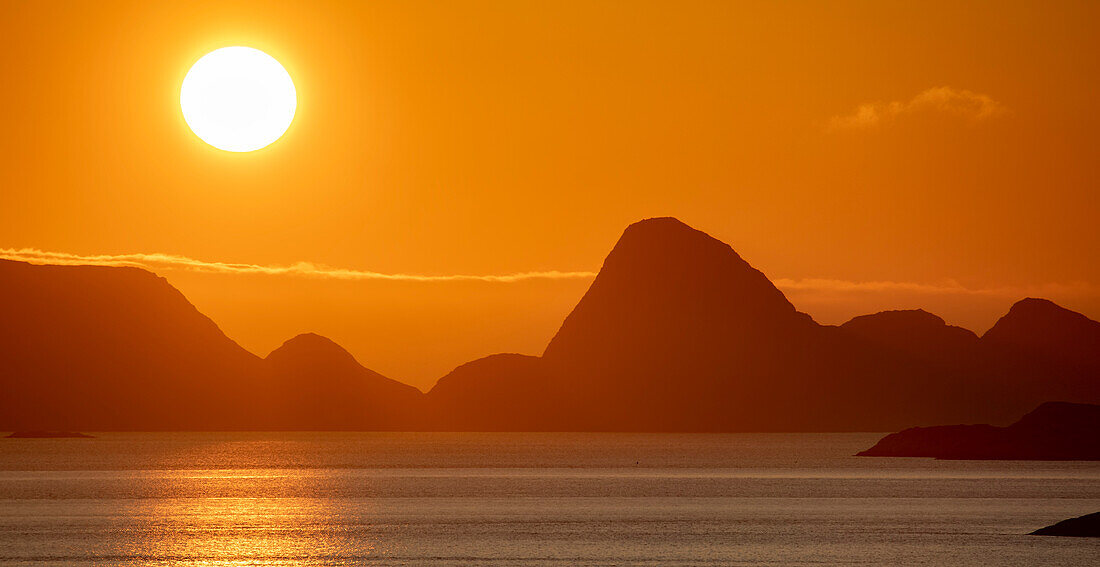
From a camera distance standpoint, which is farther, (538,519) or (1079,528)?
(538,519)

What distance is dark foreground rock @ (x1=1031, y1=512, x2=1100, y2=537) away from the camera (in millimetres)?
72556

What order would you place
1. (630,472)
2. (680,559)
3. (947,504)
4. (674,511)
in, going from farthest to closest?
(630,472) → (947,504) → (674,511) → (680,559)

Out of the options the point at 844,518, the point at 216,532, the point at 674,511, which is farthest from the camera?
the point at 674,511

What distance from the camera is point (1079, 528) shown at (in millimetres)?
73625

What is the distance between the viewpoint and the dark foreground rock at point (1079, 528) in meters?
72.6

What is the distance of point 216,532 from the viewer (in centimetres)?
7506

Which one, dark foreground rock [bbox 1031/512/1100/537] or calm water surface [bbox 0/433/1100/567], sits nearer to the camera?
calm water surface [bbox 0/433/1100/567]

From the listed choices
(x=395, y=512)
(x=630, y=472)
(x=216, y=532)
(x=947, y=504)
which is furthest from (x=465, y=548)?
(x=630, y=472)

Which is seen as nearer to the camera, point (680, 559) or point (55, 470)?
point (680, 559)

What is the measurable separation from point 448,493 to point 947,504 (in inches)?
1690

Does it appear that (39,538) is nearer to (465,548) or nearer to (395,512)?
(465,548)

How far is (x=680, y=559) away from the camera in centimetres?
6191

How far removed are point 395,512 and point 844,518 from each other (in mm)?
30258

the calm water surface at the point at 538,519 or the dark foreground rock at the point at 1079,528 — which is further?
the dark foreground rock at the point at 1079,528
